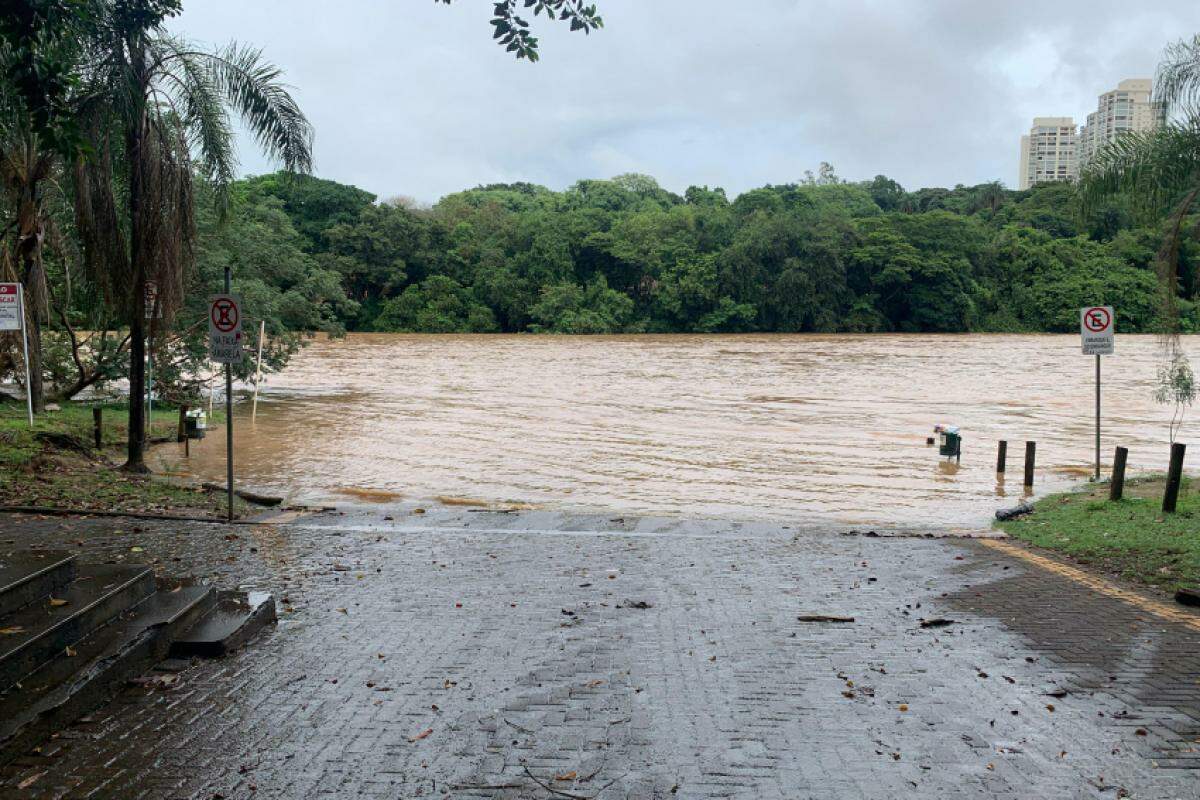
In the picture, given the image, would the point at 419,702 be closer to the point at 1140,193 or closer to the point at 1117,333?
the point at 1140,193

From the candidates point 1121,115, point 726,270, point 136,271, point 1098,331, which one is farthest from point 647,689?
point 726,270

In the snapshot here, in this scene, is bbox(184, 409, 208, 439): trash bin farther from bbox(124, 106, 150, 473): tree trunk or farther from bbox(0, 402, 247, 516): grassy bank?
bbox(124, 106, 150, 473): tree trunk

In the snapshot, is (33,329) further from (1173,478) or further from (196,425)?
(1173,478)

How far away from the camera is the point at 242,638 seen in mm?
5875

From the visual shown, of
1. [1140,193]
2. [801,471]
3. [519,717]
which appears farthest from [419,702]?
[801,471]

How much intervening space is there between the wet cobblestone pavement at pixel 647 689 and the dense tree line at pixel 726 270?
65.4 metres

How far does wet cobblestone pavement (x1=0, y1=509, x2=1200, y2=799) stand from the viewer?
4.17m

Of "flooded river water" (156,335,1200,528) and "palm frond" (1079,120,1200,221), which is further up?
"palm frond" (1079,120,1200,221)

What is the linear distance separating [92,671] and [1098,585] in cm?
749

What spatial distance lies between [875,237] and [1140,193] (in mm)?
65493

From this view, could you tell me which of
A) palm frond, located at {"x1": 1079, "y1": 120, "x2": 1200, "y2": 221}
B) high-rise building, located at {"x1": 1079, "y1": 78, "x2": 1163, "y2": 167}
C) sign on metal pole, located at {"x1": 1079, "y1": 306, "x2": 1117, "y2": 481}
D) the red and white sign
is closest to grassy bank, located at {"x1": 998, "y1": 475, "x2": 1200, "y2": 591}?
sign on metal pole, located at {"x1": 1079, "y1": 306, "x2": 1117, "y2": 481}

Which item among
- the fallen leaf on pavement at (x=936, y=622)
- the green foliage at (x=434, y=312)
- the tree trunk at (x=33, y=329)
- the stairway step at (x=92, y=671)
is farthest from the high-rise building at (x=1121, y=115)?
the green foliage at (x=434, y=312)

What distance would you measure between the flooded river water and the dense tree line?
2418 centimetres

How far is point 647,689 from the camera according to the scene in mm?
5289
